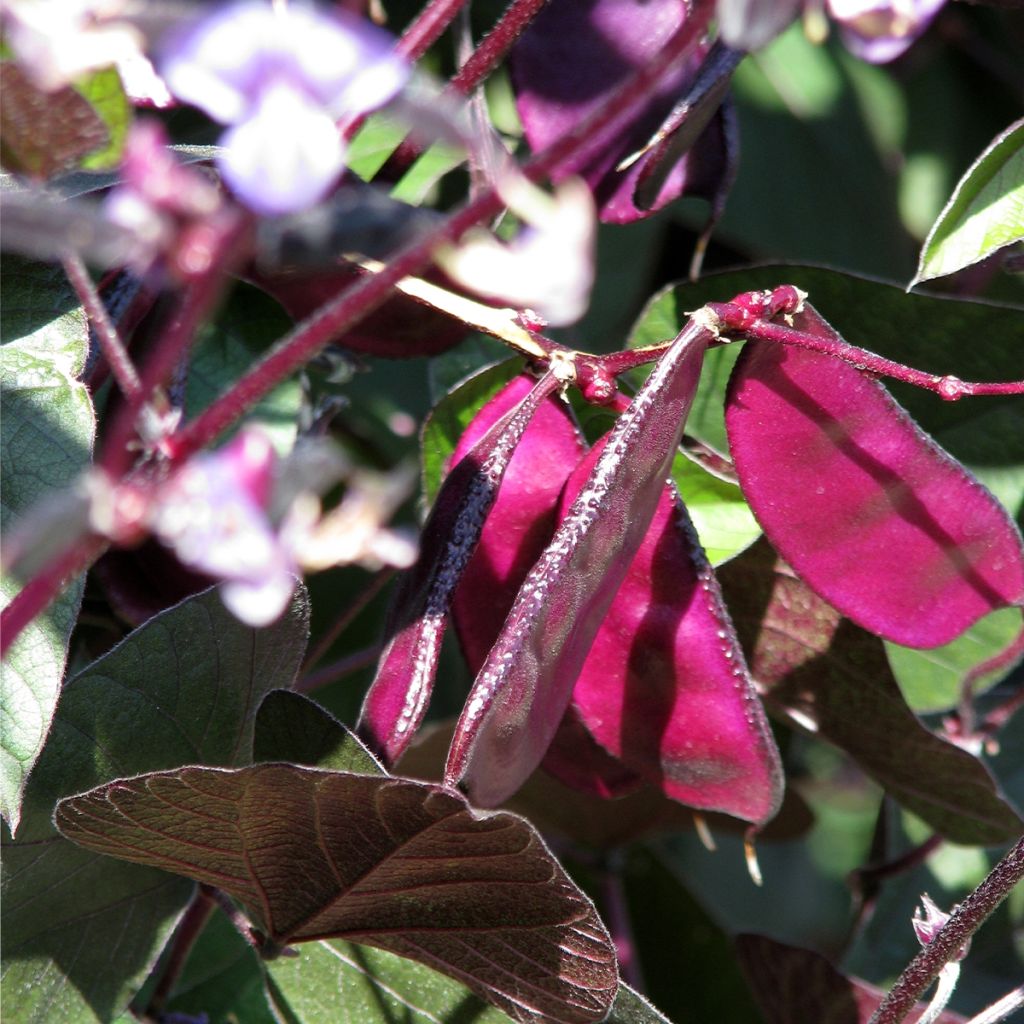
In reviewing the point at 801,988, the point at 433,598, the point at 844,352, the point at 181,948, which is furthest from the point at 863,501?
the point at 181,948

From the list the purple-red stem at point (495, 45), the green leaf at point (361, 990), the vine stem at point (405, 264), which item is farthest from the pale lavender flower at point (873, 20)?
the green leaf at point (361, 990)

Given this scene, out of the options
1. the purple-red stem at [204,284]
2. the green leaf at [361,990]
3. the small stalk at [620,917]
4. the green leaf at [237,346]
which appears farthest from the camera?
the small stalk at [620,917]

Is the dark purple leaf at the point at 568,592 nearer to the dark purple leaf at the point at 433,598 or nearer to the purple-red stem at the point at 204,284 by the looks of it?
the dark purple leaf at the point at 433,598

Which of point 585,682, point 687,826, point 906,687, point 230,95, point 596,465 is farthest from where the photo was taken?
point 687,826

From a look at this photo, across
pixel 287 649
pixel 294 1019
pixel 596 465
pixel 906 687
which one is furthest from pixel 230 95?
pixel 906 687

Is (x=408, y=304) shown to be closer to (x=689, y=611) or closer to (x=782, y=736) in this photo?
(x=689, y=611)

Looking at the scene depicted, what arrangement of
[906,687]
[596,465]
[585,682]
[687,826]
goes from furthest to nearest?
[687,826] < [906,687] < [585,682] < [596,465]

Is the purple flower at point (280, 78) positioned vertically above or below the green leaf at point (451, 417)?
above
